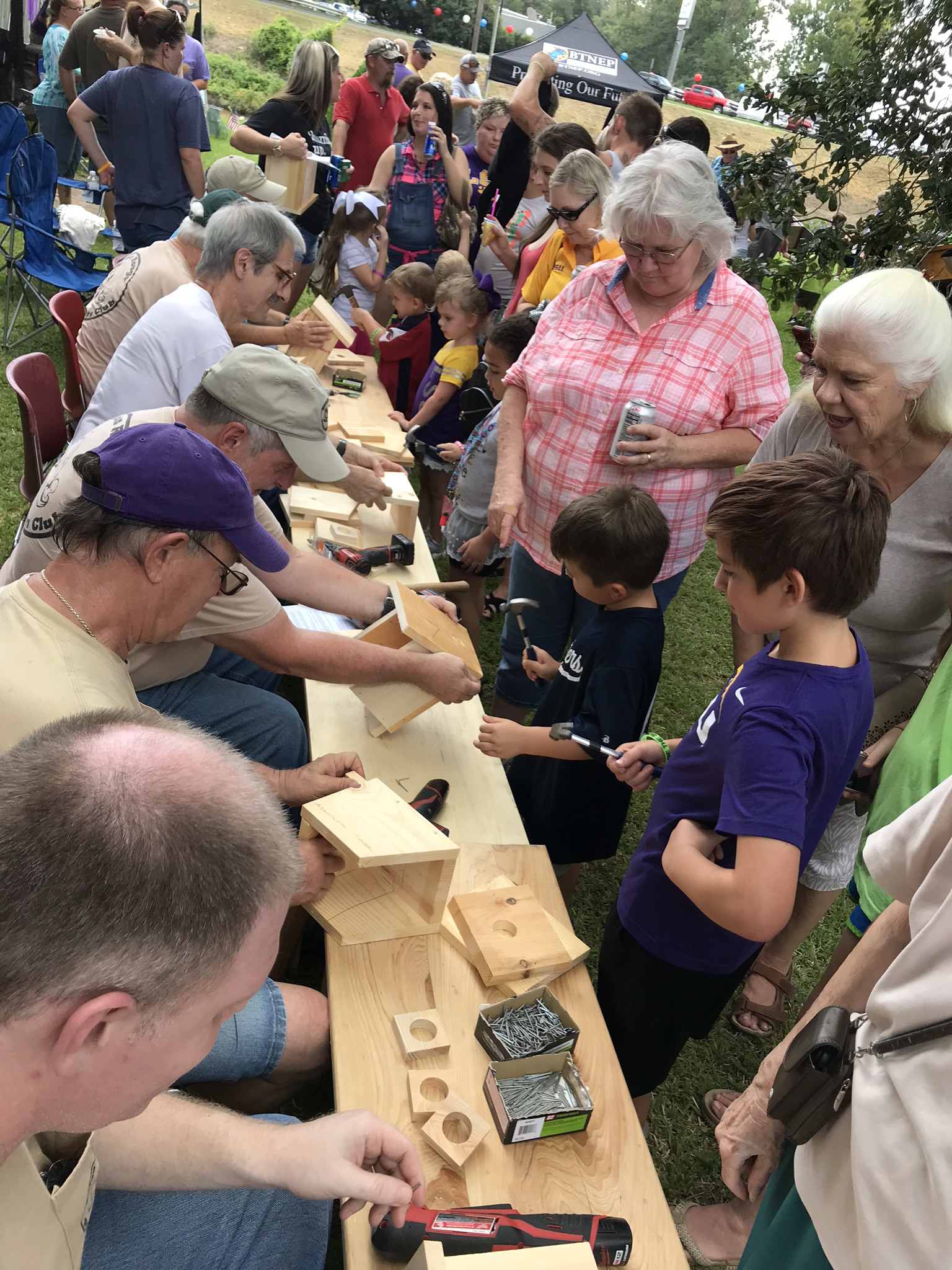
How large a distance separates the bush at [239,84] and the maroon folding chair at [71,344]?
756 inches

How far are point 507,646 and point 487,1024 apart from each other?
1.83 meters

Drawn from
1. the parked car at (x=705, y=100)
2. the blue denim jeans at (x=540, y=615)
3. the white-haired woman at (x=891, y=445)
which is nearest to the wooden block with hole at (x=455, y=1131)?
the white-haired woman at (x=891, y=445)

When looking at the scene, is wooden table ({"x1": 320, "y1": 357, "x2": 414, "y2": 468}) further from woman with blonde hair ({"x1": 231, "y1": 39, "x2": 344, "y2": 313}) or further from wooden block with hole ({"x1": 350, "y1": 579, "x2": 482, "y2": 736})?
wooden block with hole ({"x1": 350, "y1": 579, "x2": 482, "y2": 736})

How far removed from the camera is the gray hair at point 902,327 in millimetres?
1987

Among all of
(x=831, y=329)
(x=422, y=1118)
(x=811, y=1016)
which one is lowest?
(x=422, y=1118)

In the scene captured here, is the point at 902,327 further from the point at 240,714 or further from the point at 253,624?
the point at 240,714

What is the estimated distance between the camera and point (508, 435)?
3090 millimetres

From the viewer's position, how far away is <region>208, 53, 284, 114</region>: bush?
20250 millimetres

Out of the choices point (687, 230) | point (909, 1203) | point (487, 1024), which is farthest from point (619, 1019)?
point (687, 230)

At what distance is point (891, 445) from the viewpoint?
2.16 metres

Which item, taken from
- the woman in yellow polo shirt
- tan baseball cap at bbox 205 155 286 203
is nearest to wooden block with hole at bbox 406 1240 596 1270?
the woman in yellow polo shirt

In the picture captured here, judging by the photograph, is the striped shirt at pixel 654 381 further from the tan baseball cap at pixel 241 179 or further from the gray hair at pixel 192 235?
the tan baseball cap at pixel 241 179

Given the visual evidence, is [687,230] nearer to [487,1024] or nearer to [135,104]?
[487,1024]

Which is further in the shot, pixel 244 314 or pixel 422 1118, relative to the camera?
pixel 244 314
